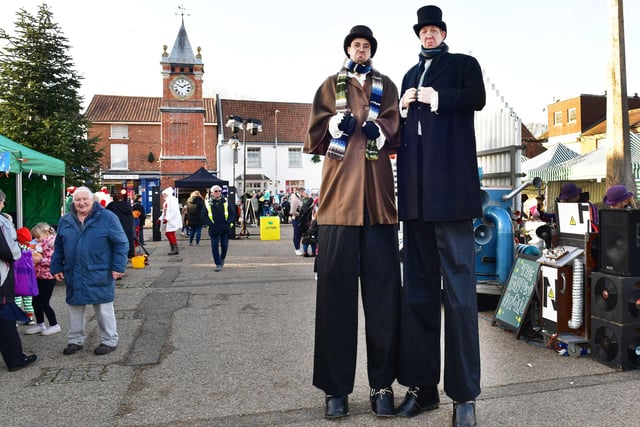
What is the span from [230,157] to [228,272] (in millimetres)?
34890

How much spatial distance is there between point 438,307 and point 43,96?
1724 cm

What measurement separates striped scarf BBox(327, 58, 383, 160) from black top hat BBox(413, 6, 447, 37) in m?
0.41

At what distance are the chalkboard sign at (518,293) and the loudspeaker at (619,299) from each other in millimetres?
795

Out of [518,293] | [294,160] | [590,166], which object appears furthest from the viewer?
[294,160]

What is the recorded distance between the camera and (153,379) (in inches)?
163

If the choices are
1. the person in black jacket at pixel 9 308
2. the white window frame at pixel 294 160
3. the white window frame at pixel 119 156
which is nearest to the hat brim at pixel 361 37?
the person in black jacket at pixel 9 308

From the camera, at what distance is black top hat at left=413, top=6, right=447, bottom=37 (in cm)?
314

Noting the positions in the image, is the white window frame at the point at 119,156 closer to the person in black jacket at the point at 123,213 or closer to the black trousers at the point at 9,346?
the person in black jacket at the point at 123,213

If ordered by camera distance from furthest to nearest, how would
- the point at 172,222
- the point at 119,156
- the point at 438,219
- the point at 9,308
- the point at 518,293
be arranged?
the point at 119,156 → the point at 172,222 → the point at 518,293 → the point at 9,308 → the point at 438,219

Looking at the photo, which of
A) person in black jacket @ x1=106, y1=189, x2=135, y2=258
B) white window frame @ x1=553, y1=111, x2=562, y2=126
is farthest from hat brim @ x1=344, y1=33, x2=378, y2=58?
white window frame @ x1=553, y1=111, x2=562, y2=126

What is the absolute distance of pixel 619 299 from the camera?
13.8 ft

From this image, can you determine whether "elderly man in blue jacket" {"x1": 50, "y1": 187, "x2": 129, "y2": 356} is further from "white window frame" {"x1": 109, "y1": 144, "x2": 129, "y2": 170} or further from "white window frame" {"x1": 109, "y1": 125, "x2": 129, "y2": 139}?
"white window frame" {"x1": 109, "y1": 125, "x2": 129, "y2": 139}

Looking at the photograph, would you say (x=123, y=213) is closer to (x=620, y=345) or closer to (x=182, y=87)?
(x=620, y=345)

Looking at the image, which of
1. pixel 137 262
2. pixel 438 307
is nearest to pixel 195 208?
pixel 137 262
